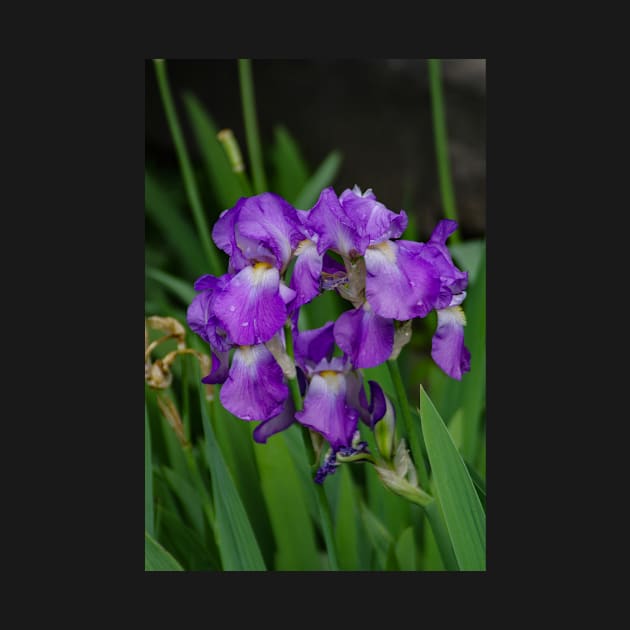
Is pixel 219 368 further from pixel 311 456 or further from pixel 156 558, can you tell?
pixel 156 558

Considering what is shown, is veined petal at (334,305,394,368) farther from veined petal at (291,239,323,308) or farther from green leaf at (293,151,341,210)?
green leaf at (293,151,341,210)

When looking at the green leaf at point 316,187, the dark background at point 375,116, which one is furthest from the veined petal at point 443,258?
the dark background at point 375,116

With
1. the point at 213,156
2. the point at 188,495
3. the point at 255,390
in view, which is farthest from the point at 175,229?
the point at 255,390

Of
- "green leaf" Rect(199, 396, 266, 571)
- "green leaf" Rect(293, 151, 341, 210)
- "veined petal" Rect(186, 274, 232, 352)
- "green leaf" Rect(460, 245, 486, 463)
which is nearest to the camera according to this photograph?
"veined petal" Rect(186, 274, 232, 352)

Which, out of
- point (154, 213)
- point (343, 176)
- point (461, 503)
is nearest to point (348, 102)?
point (343, 176)

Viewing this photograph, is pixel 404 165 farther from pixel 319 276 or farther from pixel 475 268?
pixel 319 276

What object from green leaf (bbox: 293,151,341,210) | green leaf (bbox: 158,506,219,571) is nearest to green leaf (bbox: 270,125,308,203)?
green leaf (bbox: 293,151,341,210)
